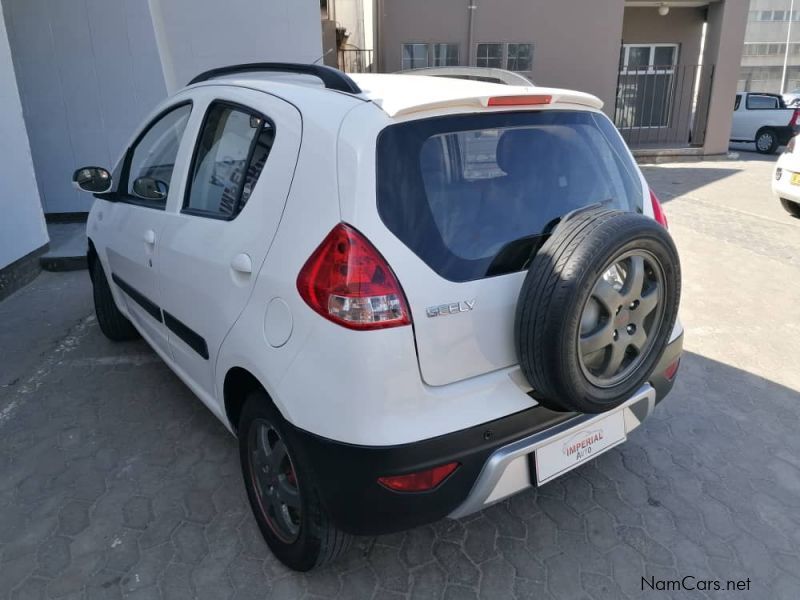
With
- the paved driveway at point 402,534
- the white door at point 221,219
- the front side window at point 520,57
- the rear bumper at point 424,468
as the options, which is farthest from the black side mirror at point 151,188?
the front side window at point 520,57

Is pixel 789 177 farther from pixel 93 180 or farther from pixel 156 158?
pixel 93 180

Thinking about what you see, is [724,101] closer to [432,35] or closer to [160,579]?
[432,35]

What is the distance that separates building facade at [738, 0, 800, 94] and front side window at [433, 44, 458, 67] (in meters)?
46.8

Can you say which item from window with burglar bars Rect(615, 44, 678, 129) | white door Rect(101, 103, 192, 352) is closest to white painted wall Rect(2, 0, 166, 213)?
white door Rect(101, 103, 192, 352)

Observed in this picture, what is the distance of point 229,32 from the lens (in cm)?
725

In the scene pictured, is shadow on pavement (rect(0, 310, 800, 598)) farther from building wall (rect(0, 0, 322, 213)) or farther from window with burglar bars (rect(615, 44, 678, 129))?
window with burglar bars (rect(615, 44, 678, 129))

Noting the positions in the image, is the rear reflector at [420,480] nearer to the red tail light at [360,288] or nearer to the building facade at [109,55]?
the red tail light at [360,288]

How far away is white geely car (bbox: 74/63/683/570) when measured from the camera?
179 centimetres

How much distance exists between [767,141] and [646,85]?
3.97 metres

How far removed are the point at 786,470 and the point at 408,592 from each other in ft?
6.28

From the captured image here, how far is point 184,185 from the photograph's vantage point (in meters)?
2.68

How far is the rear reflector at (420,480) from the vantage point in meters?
1.82

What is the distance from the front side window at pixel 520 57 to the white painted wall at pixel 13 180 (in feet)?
32.7

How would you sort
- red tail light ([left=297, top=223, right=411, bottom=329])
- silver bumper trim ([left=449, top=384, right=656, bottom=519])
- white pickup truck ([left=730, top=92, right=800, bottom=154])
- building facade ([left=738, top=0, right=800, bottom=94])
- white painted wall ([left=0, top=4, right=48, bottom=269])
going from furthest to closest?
building facade ([left=738, top=0, right=800, bottom=94]) < white pickup truck ([left=730, top=92, right=800, bottom=154]) < white painted wall ([left=0, top=4, right=48, bottom=269]) < silver bumper trim ([left=449, top=384, right=656, bottom=519]) < red tail light ([left=297, top=223, right=411, bottom=329])
